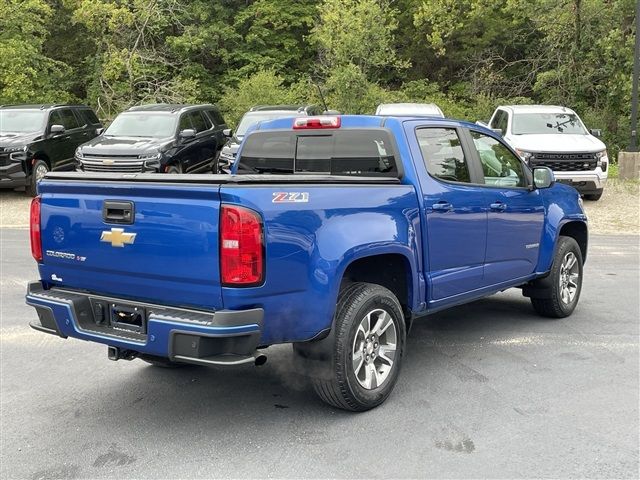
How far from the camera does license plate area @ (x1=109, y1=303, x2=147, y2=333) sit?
3.82m

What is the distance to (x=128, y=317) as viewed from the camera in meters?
3.93

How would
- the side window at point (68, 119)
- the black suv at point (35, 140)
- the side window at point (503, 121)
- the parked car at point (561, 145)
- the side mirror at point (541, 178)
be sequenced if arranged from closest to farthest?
the side mirror at point (541, 178), the parked car at point (561, 145), the black suv at point (35, 140), the side window at point (503, 121), the side window at point (68, 119)

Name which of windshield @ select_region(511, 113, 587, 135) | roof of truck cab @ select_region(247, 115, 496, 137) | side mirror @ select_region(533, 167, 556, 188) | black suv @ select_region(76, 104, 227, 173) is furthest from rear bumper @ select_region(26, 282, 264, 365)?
windshield @ select_region(511, 113, 587, 135)

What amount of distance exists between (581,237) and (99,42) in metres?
26.1

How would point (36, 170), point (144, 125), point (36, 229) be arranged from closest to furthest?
point (36, 229) → point (36, 170) → point (144, 125)

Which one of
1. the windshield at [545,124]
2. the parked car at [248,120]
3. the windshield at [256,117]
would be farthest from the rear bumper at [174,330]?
the windshield at [545,124]

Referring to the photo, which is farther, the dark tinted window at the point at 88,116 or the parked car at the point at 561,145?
the dark tinted window at the point at 88,116

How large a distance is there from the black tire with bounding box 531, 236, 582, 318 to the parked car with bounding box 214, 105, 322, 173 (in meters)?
9.01

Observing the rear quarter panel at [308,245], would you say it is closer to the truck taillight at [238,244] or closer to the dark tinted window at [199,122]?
the truck taillight at [238,244]

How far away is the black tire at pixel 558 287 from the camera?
632 cm

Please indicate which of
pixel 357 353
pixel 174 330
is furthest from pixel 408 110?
pixel 174 330

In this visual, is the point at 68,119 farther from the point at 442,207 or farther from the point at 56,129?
the point at 442,207

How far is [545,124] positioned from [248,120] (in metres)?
6.76

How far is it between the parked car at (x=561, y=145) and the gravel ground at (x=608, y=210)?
50cm
